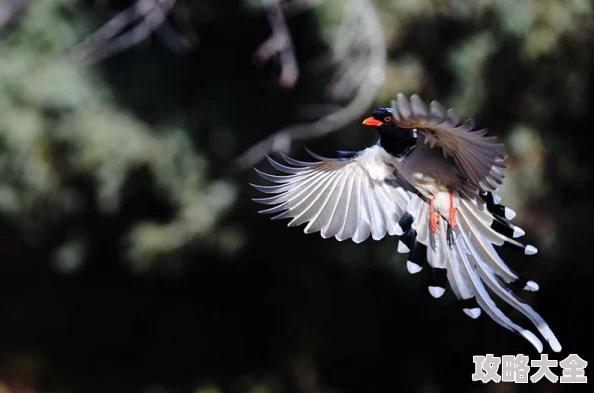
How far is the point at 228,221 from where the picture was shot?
18.3 ft

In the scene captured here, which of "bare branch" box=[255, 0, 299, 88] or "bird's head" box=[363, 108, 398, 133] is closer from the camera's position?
"bird's head" box=[363, 108, 398, 133]

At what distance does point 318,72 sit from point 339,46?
490mm

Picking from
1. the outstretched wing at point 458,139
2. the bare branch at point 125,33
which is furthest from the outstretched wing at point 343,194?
the bare branch at point 125,33

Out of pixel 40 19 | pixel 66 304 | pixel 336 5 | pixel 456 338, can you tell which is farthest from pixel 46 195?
pixel 456 338

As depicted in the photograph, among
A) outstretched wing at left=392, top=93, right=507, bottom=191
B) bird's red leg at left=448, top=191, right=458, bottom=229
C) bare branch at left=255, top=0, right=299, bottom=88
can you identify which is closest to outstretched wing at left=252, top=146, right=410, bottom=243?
bird's red leg at left=448, top=191, right=458, bottom=229

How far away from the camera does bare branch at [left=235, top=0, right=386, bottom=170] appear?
406 centimetres

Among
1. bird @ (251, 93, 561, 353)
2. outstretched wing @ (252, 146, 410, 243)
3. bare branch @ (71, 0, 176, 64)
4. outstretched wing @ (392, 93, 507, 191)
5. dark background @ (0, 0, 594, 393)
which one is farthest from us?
dark background @ (0, 0, 594, 393)

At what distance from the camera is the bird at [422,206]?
2.73m

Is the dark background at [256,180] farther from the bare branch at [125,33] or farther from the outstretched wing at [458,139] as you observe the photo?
the outstretched wing at [458,139]

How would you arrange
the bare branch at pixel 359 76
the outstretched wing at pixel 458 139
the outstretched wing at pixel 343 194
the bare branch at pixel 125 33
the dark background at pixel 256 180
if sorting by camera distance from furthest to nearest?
the dark background at pixel 256 180 → the bare branch at pixel 125 33 → the bare branch at pixel 359 76 → the outstretched wing at pixel 343 194 → the outstretched wing at pixel 458 139

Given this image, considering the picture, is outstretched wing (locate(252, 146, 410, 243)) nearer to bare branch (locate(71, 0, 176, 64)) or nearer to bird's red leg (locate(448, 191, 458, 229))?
bird's red leg (locate(448, 191, 458, 229))

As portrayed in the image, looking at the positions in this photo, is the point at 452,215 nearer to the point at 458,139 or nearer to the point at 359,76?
the point at 458,139

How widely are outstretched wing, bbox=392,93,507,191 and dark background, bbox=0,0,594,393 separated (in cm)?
178

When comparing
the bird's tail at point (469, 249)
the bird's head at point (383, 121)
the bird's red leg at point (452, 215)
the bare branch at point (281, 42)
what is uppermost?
the bare branch at point (281, 42)
